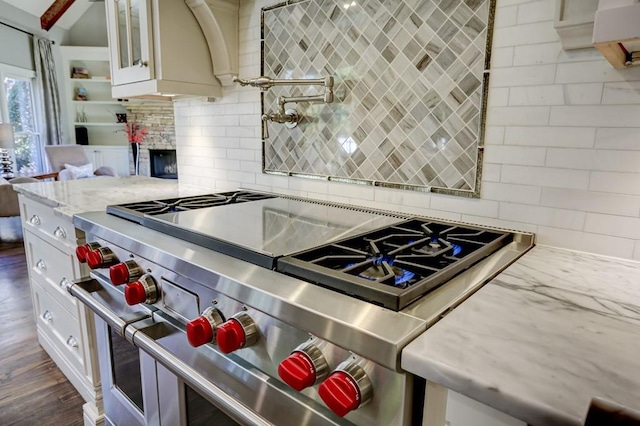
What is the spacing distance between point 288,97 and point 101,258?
988 millimetres

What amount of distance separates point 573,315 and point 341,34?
1302mm

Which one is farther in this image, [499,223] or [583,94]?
[499,223]

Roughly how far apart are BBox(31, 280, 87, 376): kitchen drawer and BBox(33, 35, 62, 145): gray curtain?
5.42 meters

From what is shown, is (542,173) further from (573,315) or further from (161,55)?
(161,55)

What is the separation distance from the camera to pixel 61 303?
72.9 inches

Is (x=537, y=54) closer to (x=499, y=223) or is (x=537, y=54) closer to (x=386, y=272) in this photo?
(x=499, y=223)

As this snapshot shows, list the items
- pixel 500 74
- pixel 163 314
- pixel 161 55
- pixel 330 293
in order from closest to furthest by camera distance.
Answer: pixel 330 293
pixel 163 314
pixel 500 74
pixel 161 55

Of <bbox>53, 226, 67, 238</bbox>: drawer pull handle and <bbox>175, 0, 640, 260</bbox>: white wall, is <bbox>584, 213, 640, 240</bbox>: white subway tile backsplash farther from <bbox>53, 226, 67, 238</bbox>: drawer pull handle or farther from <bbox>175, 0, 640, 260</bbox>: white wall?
<bbox>53, 226, 67, 238</bbox>: drawer pull handle

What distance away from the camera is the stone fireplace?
7.14m

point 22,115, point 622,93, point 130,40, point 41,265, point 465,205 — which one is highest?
point 130,40

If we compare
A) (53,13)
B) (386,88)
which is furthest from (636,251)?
(53,13)

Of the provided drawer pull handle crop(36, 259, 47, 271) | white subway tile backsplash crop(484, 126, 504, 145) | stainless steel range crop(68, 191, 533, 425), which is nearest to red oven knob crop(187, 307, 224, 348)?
stainless steel range crop(68, 191, 533, 425)

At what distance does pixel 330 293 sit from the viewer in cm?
75

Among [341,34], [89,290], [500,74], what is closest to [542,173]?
[500,74]
